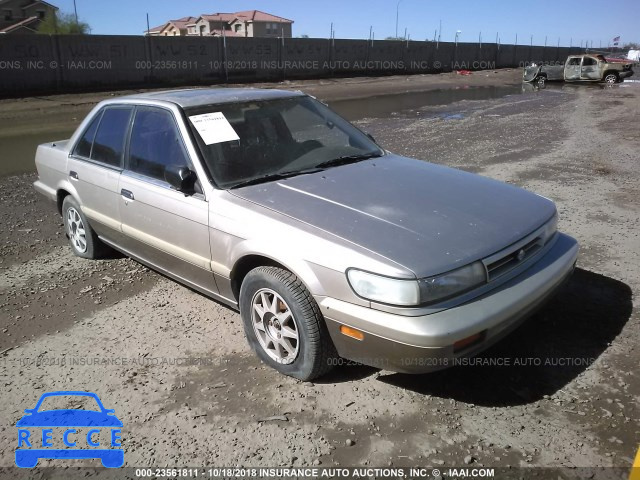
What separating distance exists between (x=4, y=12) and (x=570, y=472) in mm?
72820

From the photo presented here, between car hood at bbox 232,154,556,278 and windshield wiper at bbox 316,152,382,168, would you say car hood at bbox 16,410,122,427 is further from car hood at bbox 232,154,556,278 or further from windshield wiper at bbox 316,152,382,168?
windshield wiper at bbox 316,152,382,168

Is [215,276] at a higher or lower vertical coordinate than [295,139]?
lower

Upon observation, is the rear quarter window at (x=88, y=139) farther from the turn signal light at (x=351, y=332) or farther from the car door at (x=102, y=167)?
the turn signal light at (x=351, y=332)

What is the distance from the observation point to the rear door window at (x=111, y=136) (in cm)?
416

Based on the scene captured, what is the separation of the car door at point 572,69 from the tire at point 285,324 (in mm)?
31716

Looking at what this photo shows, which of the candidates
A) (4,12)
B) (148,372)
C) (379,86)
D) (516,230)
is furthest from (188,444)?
(4,12)

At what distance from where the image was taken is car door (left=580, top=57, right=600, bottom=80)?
29281 millimetres

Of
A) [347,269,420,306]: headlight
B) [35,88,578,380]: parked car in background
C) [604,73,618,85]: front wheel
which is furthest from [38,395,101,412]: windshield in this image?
[604,73,618,85]: front wheel

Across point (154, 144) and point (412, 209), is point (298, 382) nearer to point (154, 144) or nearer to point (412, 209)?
point (412, 209)

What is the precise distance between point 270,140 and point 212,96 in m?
0.61

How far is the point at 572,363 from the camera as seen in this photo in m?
3.17

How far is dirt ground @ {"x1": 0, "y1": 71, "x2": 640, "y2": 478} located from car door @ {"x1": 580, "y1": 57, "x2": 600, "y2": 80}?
28.1 metres

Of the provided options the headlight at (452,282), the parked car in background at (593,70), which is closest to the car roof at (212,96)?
the headlight at (452,282)

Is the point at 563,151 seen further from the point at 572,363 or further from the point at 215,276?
the point at 215,276
